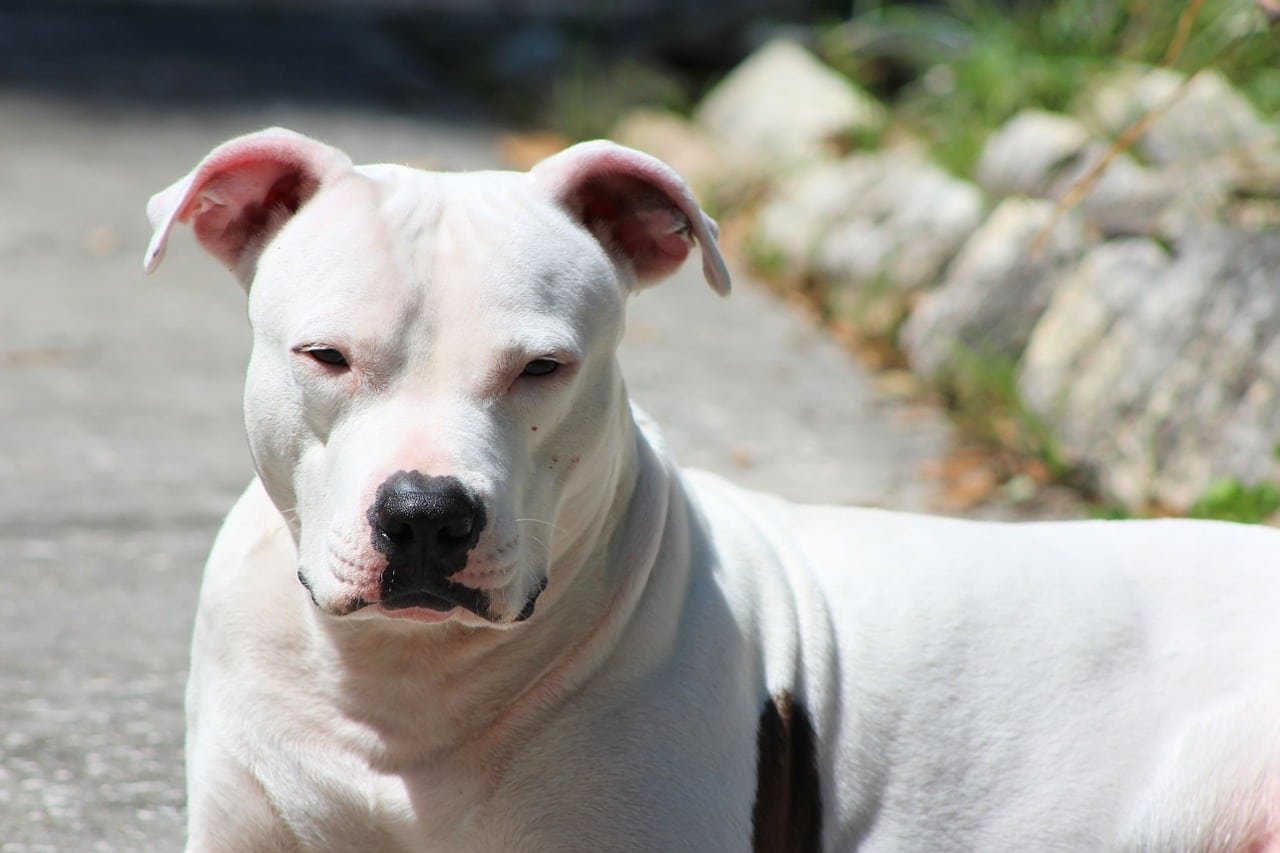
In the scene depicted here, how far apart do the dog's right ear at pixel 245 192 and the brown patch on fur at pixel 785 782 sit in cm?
110

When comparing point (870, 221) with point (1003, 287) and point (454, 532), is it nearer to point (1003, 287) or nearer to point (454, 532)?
point (1003, 287)

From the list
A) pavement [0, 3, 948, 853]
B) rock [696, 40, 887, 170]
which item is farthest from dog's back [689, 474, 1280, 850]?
rock [696, 40, 887, 170]

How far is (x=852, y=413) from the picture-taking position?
19.3ft

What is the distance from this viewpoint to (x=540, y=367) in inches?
94.2

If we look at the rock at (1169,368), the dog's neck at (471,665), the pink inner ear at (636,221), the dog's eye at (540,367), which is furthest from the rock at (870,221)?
the dog's eye at (540,367)

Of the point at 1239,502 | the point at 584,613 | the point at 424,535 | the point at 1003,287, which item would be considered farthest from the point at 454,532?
the point at 1003,287

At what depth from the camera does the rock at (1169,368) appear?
184 inches

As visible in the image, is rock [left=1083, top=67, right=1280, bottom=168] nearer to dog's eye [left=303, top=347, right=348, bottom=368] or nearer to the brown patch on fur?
the brown patch on fur

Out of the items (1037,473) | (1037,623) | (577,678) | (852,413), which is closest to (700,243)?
(577,678)

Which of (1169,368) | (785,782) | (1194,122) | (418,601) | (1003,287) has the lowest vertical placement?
(1003,287)

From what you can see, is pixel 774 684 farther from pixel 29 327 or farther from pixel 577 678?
pixel 29 327

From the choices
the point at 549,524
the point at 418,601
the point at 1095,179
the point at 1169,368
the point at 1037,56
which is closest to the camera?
the point at 418,601

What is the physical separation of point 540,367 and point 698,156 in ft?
19.9

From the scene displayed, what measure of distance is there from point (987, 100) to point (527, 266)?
15.3 ft
